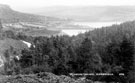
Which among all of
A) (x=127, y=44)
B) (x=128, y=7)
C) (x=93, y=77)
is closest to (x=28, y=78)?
(x=93, y=77)

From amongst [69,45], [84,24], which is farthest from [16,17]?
[69,45]

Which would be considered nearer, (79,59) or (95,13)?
(79,59)

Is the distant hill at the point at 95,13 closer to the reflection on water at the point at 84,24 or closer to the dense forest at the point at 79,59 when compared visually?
the reflection on water at the point at 84,24

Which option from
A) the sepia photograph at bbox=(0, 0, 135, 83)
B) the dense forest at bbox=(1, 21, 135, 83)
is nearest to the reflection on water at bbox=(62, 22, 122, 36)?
the sepia photograph at bbox=(0, 0, 135, 83)

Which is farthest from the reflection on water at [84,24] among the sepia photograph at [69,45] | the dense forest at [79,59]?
the dense forest at [79,59]

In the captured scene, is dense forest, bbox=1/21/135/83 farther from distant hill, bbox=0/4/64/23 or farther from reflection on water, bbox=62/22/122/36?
distant hill, bbox=0/4/64/23

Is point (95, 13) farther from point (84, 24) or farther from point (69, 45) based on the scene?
point (69, 45)

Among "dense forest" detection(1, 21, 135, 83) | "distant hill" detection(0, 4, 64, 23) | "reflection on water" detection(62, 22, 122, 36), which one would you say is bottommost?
"dense forest" detection(1, 21, 135, 83)

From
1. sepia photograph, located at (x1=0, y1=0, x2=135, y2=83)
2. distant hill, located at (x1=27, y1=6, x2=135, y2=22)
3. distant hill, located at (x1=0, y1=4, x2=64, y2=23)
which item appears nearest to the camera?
sepia photograph, located at (x1=0, y1=0, x2=135, y2=83)
